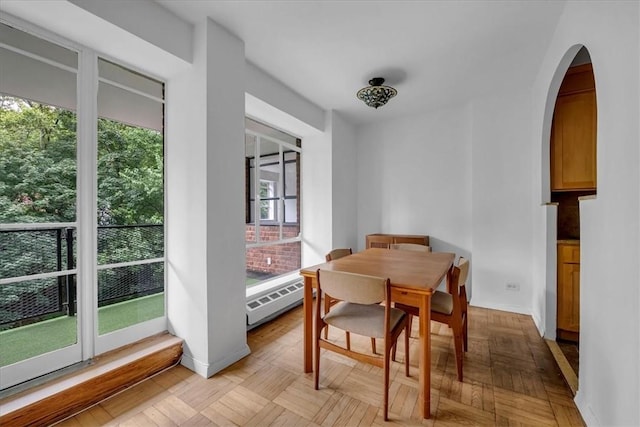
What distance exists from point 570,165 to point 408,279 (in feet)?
7.37

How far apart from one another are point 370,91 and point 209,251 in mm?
2042

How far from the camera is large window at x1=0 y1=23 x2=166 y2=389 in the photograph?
1587 mm

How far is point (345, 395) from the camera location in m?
1.79


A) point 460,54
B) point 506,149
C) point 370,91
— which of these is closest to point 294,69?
point 370,91

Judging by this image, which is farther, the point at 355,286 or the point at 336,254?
the point at 336,254

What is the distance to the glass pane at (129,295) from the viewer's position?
6.46 ft

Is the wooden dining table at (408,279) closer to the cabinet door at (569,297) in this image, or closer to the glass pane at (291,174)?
the cabinet door at (569,297)

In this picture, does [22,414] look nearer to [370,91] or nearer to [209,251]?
[209,251]

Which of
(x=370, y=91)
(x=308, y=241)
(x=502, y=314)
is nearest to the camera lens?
(x=370, y=91)

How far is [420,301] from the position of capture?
1.60 m

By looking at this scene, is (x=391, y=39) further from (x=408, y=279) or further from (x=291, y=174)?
(x=291, y=174)

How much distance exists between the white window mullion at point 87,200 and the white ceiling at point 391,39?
2.50 feet

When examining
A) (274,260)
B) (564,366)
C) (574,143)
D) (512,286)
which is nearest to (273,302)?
(274,260)

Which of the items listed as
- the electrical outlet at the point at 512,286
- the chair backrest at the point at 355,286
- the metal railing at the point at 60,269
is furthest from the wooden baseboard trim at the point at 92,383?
the electrical outlet at the point at 512,286
